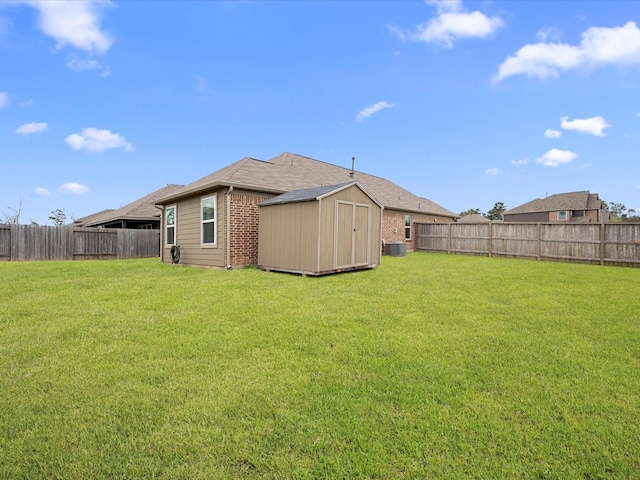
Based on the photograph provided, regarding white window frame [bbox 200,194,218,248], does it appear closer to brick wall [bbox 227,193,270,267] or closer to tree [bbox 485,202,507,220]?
brick wall [bbox 227,193,270,267]

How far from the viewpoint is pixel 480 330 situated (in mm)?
4004

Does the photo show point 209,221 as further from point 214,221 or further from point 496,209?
point 496,209

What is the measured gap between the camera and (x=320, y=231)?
824 centimetres

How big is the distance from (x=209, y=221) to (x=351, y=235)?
500cm

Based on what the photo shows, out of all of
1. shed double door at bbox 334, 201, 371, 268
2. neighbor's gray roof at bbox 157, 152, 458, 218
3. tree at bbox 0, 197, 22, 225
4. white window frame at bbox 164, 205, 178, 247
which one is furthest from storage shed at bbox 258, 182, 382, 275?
tree at bbox 0, 197, 22, 225

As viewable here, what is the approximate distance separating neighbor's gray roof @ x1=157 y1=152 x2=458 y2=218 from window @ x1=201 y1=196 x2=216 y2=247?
465 millimetres

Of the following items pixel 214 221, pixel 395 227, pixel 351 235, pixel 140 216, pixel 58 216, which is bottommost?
pixel 351 235

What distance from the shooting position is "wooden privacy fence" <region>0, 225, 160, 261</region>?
45.7 feet

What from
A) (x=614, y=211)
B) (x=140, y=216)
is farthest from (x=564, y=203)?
(x=140, y=216)

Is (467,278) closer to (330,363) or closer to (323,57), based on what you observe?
(330,363)

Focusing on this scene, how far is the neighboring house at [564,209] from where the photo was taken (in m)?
31.8

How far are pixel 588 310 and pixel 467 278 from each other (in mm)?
3187

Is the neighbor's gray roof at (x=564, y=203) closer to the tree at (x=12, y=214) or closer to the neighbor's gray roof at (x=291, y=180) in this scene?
the neighbor's gray roof at (x=291, y=180)

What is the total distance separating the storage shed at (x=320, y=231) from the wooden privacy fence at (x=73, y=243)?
10.9 metres
